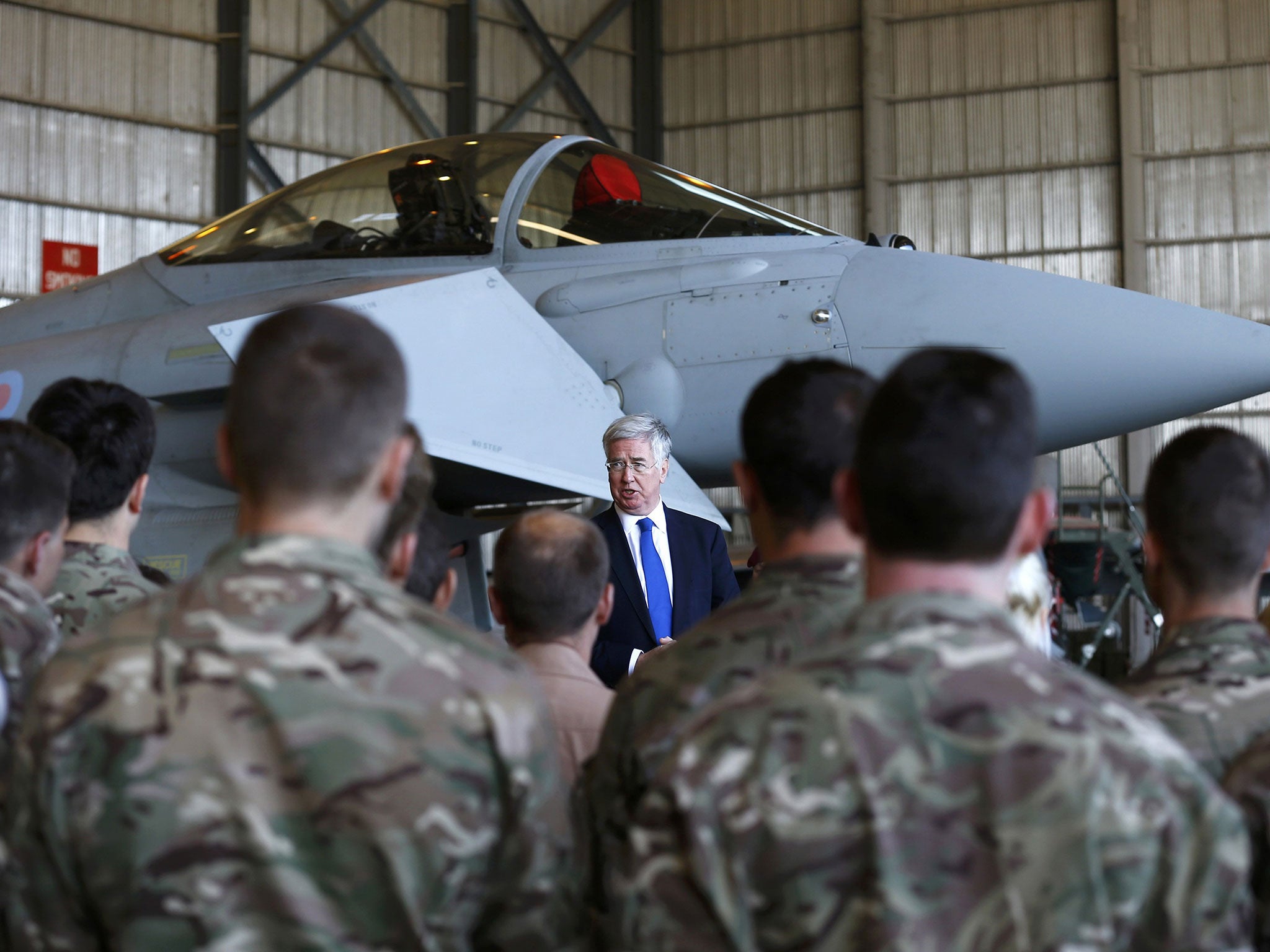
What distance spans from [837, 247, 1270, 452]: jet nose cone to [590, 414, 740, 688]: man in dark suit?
1.37 metres

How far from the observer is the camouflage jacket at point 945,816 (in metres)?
1.44

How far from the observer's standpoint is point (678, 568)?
4.74 metres

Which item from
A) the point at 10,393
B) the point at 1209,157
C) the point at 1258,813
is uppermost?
the point at 1209,157

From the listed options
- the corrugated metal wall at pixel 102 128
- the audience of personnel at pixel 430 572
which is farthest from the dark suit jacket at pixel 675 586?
the corrugated metal wall at pixel 102 128

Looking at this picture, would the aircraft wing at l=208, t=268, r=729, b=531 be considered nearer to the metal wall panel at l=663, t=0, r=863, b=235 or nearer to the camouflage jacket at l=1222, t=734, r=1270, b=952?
the camouflage jacket at l=1222, t=734, r=1270, b=952

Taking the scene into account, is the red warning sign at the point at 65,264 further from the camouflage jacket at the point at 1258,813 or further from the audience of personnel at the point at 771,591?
the camouflage jacket at the point at 1258,813

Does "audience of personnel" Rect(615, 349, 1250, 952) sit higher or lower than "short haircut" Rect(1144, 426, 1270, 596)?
lower

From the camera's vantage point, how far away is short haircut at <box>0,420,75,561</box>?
2566 mm

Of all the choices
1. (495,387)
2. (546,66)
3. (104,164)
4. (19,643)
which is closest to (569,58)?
(546,66)

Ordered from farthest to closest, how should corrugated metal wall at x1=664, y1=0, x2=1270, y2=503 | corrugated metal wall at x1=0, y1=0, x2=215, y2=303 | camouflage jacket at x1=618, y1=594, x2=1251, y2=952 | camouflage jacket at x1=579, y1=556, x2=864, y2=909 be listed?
corrugated metal wall at x1=664, y1=0, x2=1270, y2=503 < corrugated metal wall at x1=0, y1=0, x2=215, y2=303 < camouflage jacket at x1=579, y1=556, x2=864, y2=909 < camouflage jacket at x1=618, y1=594, x2=1251, y2=952

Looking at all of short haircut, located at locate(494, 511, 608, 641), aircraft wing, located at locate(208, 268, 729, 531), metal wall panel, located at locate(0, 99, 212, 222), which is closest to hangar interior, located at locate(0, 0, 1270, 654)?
metal wall panel, located at locate(0, 99, 212, 222)

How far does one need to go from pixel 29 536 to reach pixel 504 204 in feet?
14.5

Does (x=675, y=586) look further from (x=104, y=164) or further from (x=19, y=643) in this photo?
(x=104, y=164)

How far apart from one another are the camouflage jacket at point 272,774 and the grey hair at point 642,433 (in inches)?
124
